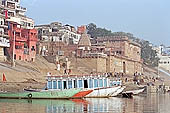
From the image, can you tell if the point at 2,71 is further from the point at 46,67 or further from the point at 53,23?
the point at 53,23

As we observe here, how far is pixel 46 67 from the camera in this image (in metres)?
61.8

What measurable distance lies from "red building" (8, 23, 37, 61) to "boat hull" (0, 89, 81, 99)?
18.4 metres

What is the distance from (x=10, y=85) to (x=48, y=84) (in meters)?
5.99

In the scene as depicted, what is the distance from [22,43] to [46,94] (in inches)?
849

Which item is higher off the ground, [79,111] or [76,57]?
[76,57]

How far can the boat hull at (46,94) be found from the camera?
3959 cm

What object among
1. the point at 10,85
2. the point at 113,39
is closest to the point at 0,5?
the point at 10,85

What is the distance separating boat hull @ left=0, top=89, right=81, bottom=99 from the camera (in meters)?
39.6

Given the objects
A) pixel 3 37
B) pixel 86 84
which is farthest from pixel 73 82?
pixel 3 37

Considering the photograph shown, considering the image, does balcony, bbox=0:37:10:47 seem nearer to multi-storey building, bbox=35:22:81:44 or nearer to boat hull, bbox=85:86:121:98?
boat hull, bbox=85:86:121:98

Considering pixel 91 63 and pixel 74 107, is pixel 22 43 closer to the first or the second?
pixel 91 63

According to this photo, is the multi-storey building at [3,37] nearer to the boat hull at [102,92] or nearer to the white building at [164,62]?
the boat hull at [102,92]

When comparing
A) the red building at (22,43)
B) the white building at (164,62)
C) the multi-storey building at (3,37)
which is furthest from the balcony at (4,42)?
the white building at (164,62)

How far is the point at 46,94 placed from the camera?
4000 centimetres
